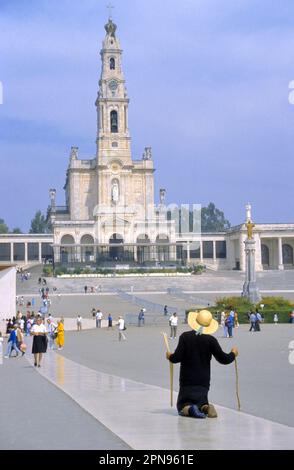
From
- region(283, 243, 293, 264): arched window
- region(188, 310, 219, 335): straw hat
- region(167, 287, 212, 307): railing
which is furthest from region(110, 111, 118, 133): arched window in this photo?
region(188, 310, 219, 335): straw hat

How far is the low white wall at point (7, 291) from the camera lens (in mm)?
30166

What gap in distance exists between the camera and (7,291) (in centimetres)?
3134

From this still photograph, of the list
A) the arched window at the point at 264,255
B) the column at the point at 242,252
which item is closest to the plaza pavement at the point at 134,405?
the column at the point at 242,252

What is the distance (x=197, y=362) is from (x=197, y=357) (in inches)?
2.2

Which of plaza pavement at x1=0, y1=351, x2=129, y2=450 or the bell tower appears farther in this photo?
the bell tower

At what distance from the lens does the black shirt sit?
28.2 feet

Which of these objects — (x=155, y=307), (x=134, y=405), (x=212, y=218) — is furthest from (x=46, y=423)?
(x=212, y=218)

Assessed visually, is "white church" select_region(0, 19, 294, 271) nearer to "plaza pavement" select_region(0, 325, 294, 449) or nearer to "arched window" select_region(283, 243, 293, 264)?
"arched window" select_region(283, 243, 293, 264)

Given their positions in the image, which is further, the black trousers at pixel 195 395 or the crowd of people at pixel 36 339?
the crowd of people at pixel 36 339

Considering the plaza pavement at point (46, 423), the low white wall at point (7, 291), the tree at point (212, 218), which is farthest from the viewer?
the tree at point (212, 218)

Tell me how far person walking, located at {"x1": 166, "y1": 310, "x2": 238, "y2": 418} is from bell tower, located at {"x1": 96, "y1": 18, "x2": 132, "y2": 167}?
8150cm

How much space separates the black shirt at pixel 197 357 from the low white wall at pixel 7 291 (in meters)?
21.8

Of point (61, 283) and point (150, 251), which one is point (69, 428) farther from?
point (150, 251)

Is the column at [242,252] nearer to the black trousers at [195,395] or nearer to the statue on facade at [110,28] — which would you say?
the statue on facade at [110,28]
